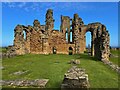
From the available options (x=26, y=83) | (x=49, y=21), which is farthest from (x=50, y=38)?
(x=26, y=83)

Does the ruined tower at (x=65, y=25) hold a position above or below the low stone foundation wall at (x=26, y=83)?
above

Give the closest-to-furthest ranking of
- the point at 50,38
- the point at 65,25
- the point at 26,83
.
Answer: the point at 26,83 → the point at 50,38 → the point at 65,25

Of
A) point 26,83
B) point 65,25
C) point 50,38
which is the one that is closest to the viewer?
point 26,83

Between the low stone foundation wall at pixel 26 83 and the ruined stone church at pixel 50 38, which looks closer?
the low stone foundation wall at pixel 26 83

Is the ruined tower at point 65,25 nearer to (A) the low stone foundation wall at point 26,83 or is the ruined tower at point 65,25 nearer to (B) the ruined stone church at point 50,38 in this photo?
(B) the ruined stone church at point 50,38

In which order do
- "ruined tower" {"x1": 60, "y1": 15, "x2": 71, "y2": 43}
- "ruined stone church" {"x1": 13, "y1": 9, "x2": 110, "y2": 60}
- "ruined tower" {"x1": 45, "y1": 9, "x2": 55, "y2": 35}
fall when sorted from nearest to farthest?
1. "ruined stone church" {"x1": 13, "y1": 9, "x2": 110, "y2": 60}
2. "ruined tower" {"x1": 45, "y1": 9, "x2": 55, "y2": 35}
3. "ruined tower" {"x1": 60, "y1": 15, "x2": 71, "y2": 43}

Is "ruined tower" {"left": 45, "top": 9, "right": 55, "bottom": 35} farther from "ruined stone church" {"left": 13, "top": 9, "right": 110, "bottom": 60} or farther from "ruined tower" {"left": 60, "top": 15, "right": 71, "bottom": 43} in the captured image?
"ruined tower" {"left": 60, "top": 15, "right": 71, "bottom": 43}

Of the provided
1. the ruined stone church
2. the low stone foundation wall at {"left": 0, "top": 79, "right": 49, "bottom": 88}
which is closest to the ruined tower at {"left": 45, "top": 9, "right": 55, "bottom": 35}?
the ruined stone church

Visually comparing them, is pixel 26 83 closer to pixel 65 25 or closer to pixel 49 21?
pixel 49 21

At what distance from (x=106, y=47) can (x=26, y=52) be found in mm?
16547

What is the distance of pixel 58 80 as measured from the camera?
1532cm

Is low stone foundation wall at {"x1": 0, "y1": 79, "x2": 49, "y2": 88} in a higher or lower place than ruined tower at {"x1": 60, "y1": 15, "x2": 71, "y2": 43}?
lower

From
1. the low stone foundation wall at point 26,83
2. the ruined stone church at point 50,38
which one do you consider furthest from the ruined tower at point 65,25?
the low stone foundation wall at point 26,83

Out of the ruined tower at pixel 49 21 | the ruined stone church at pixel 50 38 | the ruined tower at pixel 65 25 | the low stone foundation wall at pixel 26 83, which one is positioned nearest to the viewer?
the low stone foundation wall at pixel 26 83
